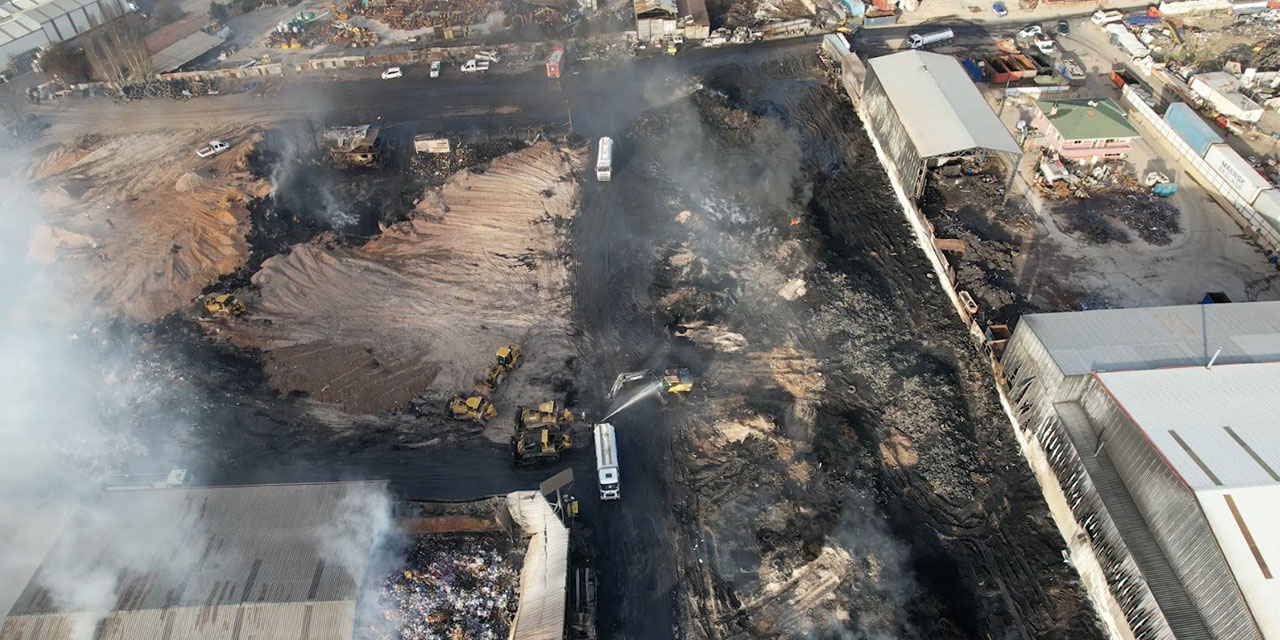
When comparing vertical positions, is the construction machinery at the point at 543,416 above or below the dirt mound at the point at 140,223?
below

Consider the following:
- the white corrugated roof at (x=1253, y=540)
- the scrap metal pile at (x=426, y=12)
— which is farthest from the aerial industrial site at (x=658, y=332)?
the scrap metal pile at (x=426, y=12)

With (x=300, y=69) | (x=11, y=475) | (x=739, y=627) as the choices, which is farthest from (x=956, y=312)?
(x=300, y=69)

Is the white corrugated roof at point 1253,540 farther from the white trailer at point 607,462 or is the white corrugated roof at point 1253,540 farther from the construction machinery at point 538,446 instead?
the construction machinery at point 538,446

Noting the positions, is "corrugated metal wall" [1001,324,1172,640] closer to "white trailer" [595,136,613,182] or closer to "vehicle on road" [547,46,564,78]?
"white trailer" [595,136,613,182]

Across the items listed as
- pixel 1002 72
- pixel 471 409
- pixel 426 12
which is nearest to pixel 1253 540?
pixel 471 409

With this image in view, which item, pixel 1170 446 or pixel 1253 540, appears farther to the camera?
pixel 1170 446

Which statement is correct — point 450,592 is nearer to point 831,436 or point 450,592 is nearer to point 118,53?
point 831,436

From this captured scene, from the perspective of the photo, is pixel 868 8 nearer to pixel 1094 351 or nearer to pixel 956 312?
pixel 956 312
